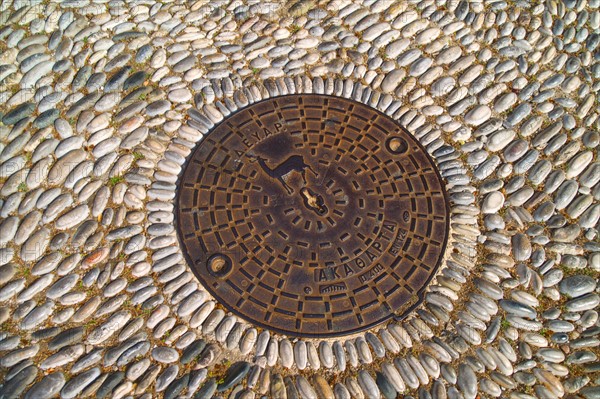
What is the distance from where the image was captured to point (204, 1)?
187 inches

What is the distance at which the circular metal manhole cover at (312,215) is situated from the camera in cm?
358

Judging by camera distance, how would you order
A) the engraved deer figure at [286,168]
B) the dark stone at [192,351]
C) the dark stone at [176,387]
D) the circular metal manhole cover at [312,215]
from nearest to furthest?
1. the dark stone at [176,387]
2. the dark stone at [192,351]
3. the circular metal manhole cover at [312,215]
4. the engraved deer figure at [286,168]

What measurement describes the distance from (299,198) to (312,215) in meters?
0.16

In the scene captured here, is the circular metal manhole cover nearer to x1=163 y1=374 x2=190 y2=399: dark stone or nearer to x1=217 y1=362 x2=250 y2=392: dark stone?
x1=217 y1=362 x2=250 y2=392: dark stone

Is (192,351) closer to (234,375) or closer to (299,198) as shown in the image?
(234,375)

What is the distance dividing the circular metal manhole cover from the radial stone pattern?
0.01 metres

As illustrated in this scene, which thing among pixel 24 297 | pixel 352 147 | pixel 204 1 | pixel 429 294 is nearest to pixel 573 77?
pixel 352 147

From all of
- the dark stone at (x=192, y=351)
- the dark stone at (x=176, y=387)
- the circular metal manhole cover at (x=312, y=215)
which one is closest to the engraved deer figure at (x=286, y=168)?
the circular metal manhole cover at (x=312, y=215)

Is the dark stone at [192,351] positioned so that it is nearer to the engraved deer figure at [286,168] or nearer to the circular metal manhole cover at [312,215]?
the circular metal manhole cover at [312,215]

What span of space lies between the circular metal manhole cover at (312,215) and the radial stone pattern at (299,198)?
0.05ft

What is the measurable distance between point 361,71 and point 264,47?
2.60ft

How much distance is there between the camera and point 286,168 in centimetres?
399

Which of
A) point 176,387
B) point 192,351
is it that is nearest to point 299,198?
point 192,351

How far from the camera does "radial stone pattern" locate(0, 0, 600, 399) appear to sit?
11.1 feet
